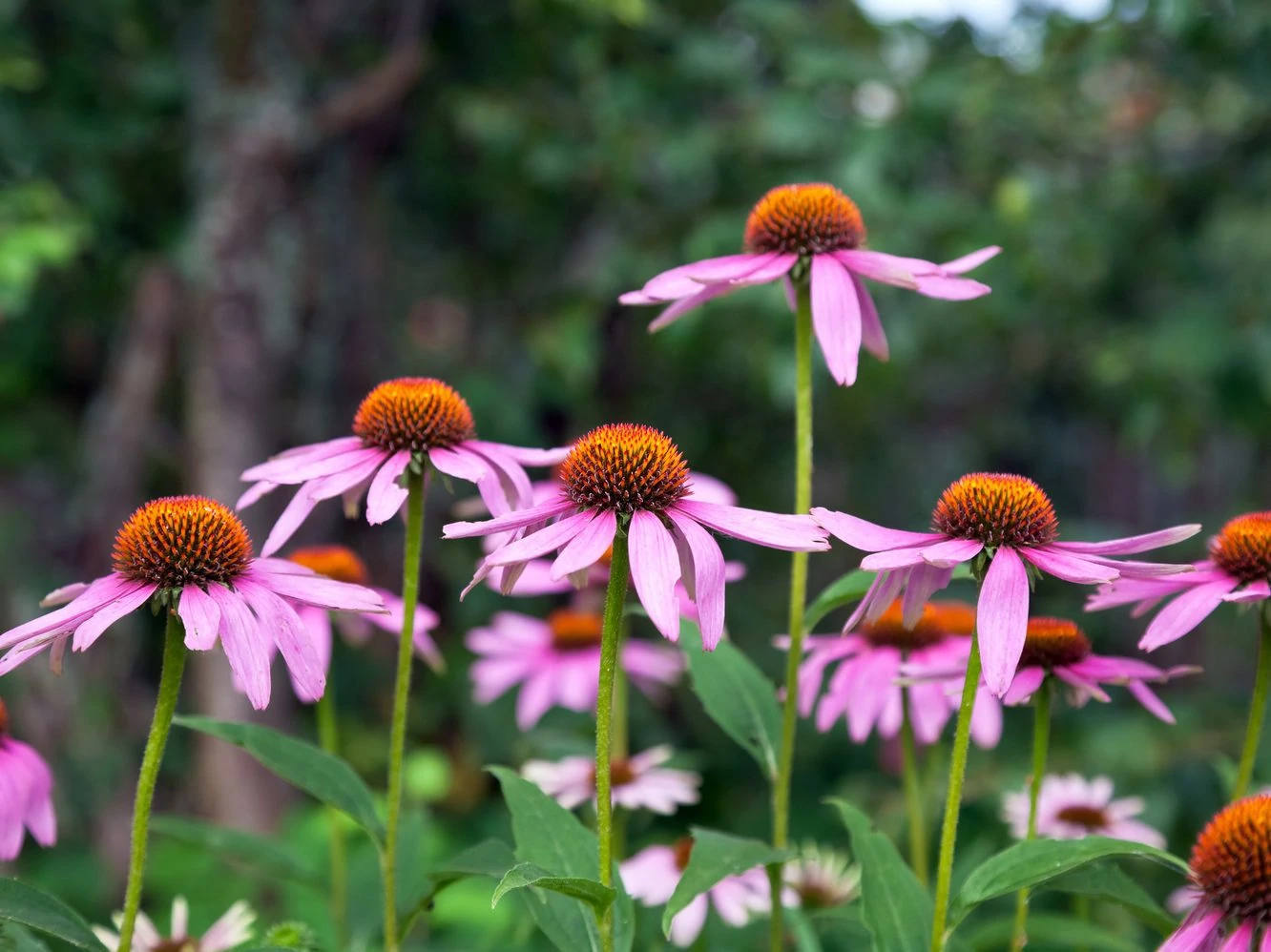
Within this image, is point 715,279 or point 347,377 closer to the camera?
point 715,279

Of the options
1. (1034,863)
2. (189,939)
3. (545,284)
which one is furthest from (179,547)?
(545,284)

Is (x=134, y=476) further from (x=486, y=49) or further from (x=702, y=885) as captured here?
(x=702, y=885)

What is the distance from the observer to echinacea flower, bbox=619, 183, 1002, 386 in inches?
29.2

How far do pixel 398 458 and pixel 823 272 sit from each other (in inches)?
11.6

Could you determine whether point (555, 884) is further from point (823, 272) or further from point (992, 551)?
point (823, 272)

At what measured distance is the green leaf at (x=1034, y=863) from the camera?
0.58m

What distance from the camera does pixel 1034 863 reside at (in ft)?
2.01

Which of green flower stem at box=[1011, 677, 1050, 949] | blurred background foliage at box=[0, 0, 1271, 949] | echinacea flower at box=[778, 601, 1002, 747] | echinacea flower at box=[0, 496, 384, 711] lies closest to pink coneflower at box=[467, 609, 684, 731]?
echinacea flower at box=[778, 601, 1002, 747]

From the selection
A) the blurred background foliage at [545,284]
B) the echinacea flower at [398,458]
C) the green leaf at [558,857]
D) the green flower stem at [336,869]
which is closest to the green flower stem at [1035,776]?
the green leaf at [558,857]

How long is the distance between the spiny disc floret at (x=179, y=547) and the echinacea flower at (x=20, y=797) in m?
0.15

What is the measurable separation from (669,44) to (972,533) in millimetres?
2512

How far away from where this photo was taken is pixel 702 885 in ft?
2.09

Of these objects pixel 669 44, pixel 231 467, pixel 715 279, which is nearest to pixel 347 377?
pixel 231 467

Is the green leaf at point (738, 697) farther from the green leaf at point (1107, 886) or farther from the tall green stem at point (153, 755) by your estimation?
the tall green stem at point (153, 755)
